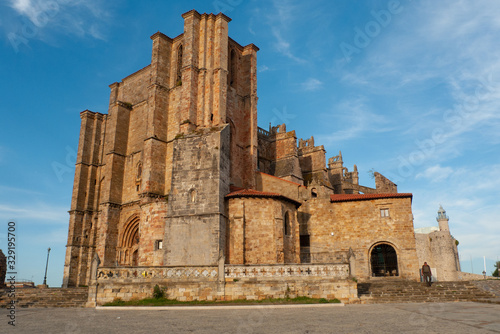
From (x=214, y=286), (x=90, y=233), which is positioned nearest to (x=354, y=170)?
(x=90, y=233)

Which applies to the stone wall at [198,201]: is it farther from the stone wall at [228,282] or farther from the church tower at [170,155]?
the stone wall at [228,282]

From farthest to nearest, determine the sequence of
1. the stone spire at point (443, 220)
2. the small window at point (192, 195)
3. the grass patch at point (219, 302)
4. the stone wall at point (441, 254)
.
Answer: the stone spire at point (443, 220)
the stone wall at point (441, 254)
the small window at point (192, 195)
the grass patch at point (219, 302)

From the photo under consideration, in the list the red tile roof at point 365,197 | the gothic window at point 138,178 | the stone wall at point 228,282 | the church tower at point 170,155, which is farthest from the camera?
the gothic window at point 138,178

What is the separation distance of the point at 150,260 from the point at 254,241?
Answer: 6.77m

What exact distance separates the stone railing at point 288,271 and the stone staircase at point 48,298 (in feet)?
24.4

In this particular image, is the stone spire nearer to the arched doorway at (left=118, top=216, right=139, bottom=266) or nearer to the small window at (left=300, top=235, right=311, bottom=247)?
the small window at (left=300, top=235, right=311, bottom=247)

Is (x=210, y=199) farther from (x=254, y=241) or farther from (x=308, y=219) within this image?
(x=308, y=219)

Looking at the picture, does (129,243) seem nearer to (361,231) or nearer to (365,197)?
(361,231)

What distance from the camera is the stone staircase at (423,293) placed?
656 inches

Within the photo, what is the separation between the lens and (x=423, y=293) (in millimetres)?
17875

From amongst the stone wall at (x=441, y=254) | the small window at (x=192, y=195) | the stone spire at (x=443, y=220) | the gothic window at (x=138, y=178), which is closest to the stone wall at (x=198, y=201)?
the small window at (x=192, y=195)

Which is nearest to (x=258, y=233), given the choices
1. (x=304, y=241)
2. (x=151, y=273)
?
(x=304, y=241)

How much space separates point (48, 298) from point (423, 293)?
1879 centimetres

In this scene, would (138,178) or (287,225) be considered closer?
(287,225)
